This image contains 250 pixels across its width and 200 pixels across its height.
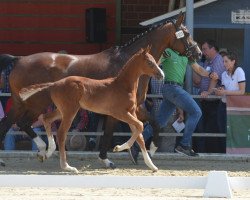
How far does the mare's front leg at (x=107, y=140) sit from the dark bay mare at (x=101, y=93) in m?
0.65

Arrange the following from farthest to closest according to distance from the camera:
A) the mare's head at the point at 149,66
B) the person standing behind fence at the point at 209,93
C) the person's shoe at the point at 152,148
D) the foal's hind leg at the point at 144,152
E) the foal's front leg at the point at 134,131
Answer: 1. the person standing behind fence at the point at 209,93
2. the person's shoe at the point at 152,148
3. the mare's head at the point at 149,66
4. the foal's hind leg at the point at 144,152
5. the foal's front leg at the point at 134,131

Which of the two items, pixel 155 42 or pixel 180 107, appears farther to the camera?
pixel 180 107

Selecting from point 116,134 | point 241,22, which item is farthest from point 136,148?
point 241,22

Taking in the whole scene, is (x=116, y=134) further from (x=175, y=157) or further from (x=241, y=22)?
(x=241, y=22)

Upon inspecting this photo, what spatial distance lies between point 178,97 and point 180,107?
163 millimetres

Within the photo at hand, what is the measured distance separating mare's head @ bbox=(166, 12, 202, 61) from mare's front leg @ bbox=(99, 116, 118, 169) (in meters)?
1.44

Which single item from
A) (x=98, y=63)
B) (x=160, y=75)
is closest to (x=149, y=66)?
(x=160, y=75)

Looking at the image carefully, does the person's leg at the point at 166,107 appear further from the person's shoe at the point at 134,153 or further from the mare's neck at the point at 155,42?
the mare's neck at the point at 155,42

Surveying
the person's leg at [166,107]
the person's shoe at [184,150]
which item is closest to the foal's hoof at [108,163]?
the person's leg at [166,107]

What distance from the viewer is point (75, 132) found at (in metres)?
14.4

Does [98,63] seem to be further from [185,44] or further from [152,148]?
[152,148]

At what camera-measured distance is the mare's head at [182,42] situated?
44.5 ft

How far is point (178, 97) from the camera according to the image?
1380 cm

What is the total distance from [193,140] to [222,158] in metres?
0.82
